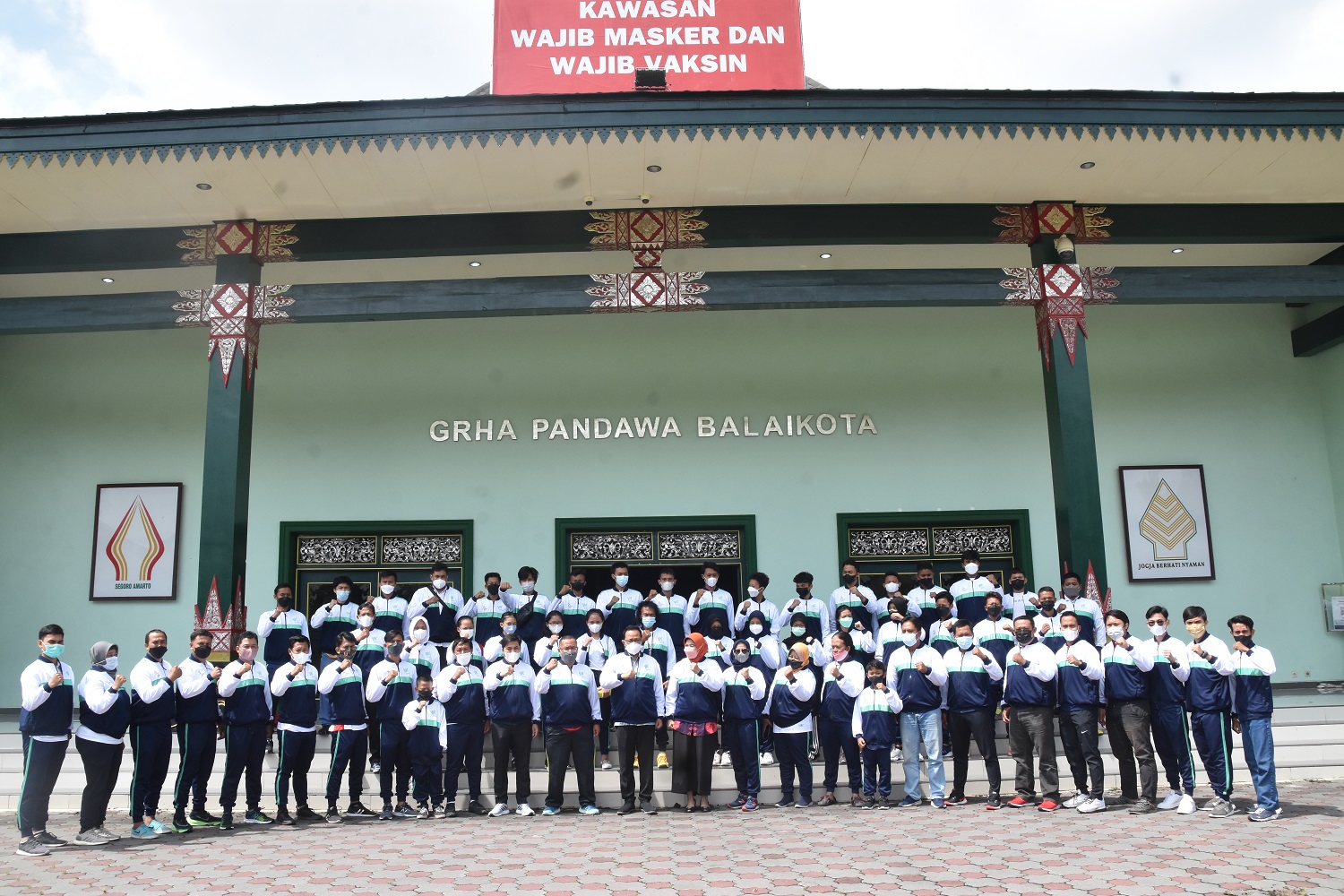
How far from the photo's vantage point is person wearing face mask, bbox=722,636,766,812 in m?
7.67

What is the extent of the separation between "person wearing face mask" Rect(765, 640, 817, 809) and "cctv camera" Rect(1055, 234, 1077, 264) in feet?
15.0

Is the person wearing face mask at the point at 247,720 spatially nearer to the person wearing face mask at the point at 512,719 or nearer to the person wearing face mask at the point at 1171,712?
the person wearing face mask at the point at 512,719

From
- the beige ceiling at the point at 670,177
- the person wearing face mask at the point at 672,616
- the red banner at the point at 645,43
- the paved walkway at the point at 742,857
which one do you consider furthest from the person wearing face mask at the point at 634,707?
the red banner at the point at 645,43

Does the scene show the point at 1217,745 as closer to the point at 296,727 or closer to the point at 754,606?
the point at 754,606

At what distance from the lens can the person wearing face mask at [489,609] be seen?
383 inches

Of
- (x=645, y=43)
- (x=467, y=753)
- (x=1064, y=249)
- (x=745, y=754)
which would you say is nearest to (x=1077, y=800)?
(x=745, y=754)

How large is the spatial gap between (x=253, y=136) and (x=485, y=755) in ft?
17.2

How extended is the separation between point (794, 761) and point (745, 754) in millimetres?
360

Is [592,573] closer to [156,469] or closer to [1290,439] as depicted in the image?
[156,469]

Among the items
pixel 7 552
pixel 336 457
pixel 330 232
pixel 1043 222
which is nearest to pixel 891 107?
pixel 1043 222

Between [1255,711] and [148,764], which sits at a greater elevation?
[1255,711]

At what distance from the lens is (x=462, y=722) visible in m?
7.77

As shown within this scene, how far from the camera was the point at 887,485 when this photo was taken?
38.0 feet

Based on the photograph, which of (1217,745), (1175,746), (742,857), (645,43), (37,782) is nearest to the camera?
(742,857)
